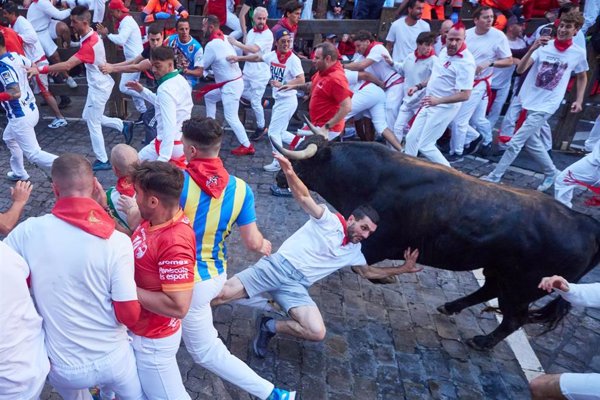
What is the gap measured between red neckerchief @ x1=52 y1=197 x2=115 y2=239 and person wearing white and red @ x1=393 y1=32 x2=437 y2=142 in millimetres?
6074

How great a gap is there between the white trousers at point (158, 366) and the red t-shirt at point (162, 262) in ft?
0.16

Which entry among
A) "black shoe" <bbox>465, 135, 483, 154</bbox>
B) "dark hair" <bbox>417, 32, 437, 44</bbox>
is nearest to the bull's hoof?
"dark hair" <bbox>417, 32, 437, 44</bbox>

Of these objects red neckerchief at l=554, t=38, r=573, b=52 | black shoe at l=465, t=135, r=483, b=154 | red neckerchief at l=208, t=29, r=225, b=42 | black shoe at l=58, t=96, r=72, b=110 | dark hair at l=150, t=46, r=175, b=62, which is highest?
red neckerchief at l=554, t=38, r=573, b=52

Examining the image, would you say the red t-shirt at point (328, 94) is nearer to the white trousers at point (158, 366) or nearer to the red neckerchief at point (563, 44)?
the red neckerchief at point (563, 44)

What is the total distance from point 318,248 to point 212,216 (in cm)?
102

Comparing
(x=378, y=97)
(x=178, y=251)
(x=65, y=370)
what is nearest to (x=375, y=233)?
(x=178, y=251)

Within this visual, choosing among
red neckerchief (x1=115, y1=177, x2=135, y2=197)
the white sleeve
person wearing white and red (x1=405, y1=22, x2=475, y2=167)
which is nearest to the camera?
the white sleeve

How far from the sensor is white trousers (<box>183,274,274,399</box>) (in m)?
3.07

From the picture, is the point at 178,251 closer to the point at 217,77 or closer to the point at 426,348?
the point at 426,348

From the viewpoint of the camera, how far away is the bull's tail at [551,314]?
4.10m

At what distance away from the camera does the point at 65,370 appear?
237 centimetres

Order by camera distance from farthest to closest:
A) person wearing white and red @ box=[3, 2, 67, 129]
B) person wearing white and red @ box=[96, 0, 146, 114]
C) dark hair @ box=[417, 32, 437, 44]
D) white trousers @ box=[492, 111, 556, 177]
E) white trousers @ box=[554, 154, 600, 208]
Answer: person wearing white and red @ box=[96, 0, 146, 114], person wearing white and red @ box=[3, 2, 67, 129], dark hair @ box=[417, 32, 437, 44], white trousers @ box=[492, 111, 556, 177], white trousers @ box=[554, 154, 600, 208]

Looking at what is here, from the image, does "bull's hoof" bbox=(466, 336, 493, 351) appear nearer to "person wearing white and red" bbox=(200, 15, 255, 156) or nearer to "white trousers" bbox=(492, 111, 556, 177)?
"white trousers" bbox=(492, 111, 556, 177)

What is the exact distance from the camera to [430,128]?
22.6 ft
